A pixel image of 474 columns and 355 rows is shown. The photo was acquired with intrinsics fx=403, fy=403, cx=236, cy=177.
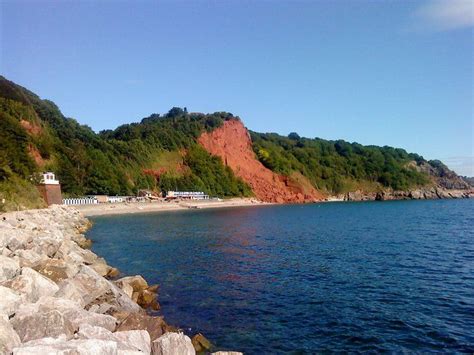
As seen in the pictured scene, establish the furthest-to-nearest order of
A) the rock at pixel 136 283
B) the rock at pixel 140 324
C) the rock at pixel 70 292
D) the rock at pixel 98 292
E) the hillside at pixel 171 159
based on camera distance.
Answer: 1. the hillside at pixel 171 159
2. the rock at pixel 136 283
3. the rock at pixel 98 292
4. the rock at pixel 140 324
5. the rock at pixel 70 292

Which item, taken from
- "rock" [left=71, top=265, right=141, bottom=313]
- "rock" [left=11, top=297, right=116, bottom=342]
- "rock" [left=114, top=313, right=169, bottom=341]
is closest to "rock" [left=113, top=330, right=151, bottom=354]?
"rock" [left=11, top=297, right=116, bottom=342]

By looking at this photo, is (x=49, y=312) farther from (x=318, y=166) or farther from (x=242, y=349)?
(x=318, y=166)

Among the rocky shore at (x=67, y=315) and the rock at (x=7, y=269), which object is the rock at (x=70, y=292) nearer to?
the rocky shore at (x=67, y=315)

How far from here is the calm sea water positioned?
13805 millimetres

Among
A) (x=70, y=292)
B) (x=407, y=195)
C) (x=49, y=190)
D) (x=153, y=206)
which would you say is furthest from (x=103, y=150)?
(x=407, y=195)

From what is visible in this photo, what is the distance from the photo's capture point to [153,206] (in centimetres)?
10469

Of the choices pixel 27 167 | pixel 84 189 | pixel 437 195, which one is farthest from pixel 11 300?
pixel 437 195

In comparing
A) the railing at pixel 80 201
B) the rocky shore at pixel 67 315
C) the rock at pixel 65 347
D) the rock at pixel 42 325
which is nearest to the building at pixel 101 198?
the railing at pixel 80 201

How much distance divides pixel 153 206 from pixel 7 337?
98.4m

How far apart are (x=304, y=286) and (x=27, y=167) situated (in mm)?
61542

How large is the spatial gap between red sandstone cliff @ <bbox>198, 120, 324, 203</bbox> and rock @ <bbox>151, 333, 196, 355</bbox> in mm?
141151

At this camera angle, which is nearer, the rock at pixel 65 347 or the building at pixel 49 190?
the rock at pixel 65 347

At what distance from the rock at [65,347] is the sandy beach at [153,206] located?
76467 millimetres

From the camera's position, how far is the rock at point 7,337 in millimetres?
7664
